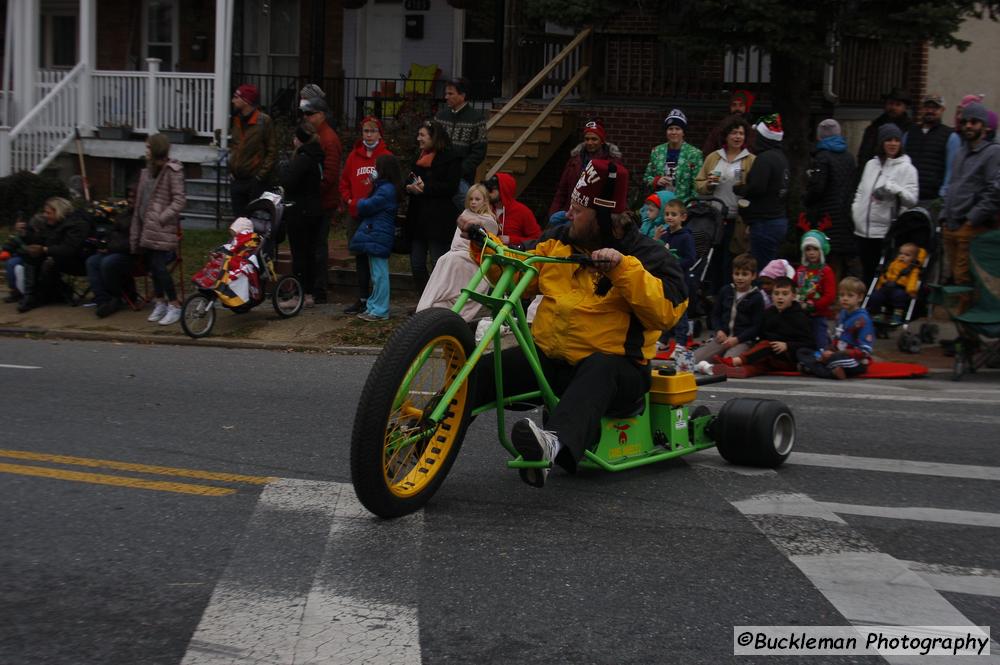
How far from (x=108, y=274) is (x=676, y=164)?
6.29 metres

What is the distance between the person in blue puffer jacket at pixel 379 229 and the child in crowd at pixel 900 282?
4.99 meters

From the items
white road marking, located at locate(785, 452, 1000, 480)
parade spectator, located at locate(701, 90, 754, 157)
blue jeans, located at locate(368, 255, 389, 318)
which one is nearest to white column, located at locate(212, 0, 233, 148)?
blue jeans, located at locate(368, 255, 389, 318)

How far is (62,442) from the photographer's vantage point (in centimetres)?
738

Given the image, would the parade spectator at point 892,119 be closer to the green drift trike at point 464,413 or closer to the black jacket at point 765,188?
the black jacket at point 765,188

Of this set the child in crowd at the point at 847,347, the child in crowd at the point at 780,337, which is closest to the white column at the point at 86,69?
the child in crowd at the point at 780,337

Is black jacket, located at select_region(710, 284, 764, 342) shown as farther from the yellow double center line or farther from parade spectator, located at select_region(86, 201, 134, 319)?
parade spectator, located at select_region(86, 201, 134, 319)

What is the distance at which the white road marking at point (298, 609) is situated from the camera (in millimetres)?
4242

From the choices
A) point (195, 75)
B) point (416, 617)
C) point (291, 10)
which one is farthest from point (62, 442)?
point (291, 10)

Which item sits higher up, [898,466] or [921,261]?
[921,261]

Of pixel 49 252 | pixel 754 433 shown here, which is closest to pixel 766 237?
pixel 754 433

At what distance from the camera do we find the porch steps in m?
18.4

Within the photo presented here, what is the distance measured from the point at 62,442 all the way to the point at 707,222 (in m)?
7.34

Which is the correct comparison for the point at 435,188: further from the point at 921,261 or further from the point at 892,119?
the point at 892,119

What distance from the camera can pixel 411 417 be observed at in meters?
5.54
